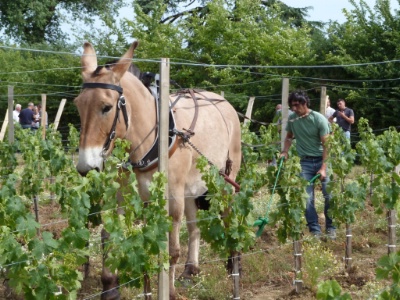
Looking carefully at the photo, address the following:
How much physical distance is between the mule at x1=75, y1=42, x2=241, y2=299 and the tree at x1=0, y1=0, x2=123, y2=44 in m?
28.5

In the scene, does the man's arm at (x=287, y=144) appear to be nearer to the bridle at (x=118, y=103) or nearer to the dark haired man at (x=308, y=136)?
the dark haired man at (x=308, y=136)

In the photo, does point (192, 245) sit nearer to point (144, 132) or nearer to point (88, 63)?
point (144, 132)

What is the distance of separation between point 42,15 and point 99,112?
3342cm

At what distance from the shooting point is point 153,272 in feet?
18.2

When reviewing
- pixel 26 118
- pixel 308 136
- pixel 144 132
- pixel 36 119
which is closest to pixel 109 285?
pixel 144 132

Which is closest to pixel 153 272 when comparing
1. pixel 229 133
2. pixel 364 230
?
pixel 229 133

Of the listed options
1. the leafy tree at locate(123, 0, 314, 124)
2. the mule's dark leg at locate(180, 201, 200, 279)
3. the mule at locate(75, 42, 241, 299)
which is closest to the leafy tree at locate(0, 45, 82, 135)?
the leafy tree at locate(123, 0, 314, 124)

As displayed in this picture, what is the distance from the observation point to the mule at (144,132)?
5887 mm

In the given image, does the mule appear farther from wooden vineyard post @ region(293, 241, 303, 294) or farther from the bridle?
wooden vineyard post @ region(293, 241, 303, 294)

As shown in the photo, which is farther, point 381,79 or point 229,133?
point 381,79

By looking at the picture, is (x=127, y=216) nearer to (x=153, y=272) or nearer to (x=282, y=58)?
(x=153, y=272)

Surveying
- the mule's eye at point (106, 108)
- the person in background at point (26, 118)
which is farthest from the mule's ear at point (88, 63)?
the person in background at point (26, 118)

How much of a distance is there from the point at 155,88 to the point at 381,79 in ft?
47.2

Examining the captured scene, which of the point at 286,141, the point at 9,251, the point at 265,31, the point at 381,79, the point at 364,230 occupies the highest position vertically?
the point at 265,31
